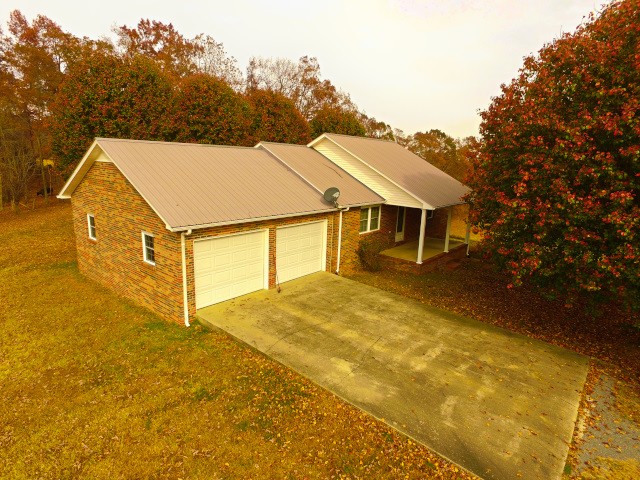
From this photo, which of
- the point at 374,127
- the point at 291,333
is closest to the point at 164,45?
the point at 374,127

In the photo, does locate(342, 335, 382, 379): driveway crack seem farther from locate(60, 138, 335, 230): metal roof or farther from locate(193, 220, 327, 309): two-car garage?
locate(60, 138, 335, 230): metal roof

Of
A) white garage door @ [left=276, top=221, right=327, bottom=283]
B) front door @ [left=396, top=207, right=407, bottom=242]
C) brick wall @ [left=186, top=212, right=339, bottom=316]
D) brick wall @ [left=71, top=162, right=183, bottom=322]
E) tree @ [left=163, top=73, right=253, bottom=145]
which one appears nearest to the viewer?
brick wall @ [left=186, top=212, right=339, bottom=316]

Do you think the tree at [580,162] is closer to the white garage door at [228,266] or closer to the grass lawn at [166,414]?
the grass lawn at [166,414]

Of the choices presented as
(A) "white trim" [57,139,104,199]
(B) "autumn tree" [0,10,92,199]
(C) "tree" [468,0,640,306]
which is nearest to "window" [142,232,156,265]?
(A) "white trim" [57,139,104,199]

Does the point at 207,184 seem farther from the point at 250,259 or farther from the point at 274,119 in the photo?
the point at 274,119

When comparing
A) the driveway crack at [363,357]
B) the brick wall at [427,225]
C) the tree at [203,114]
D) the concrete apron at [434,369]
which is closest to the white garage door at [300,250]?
the concrete apron at [434,369]

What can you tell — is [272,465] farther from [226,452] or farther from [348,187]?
[348,187]
